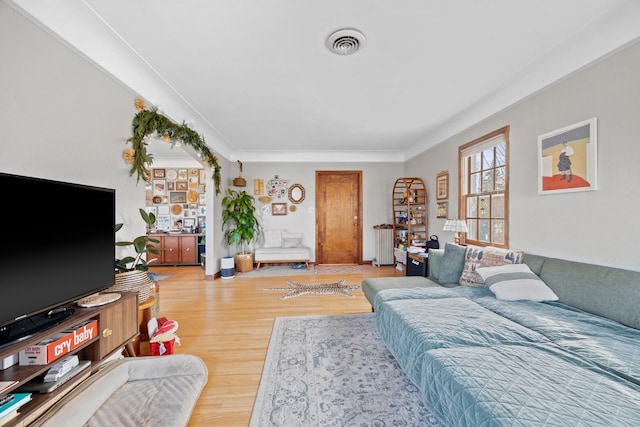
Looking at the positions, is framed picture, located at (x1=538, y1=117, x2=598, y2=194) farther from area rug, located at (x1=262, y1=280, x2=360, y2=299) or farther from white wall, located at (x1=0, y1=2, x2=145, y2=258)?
white wall, located at (x1=0, y1=2, x2=145, y2=258)

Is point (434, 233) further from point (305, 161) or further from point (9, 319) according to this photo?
point (9, 319)

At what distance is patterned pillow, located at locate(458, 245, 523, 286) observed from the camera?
2.45 m

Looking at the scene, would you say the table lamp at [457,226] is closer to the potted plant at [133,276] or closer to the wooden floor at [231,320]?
the wooden floor at [231,320]

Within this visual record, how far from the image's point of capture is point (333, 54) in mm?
2195

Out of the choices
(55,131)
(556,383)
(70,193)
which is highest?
(55,131)

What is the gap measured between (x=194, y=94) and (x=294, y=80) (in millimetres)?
1230

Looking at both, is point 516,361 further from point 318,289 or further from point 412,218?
point 412,218

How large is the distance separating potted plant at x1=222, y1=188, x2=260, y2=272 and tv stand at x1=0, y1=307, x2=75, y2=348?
3859 mm

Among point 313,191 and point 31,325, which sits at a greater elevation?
point 313,191

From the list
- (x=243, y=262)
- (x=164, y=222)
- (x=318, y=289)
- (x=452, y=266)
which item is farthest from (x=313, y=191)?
(x=164, y=222)

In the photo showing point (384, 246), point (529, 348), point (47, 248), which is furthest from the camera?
point (384, 246)

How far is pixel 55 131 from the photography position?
1603mm

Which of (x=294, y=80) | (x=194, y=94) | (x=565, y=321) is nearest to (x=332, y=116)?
(x=294, y=80)

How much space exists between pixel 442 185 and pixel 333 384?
358 cm
